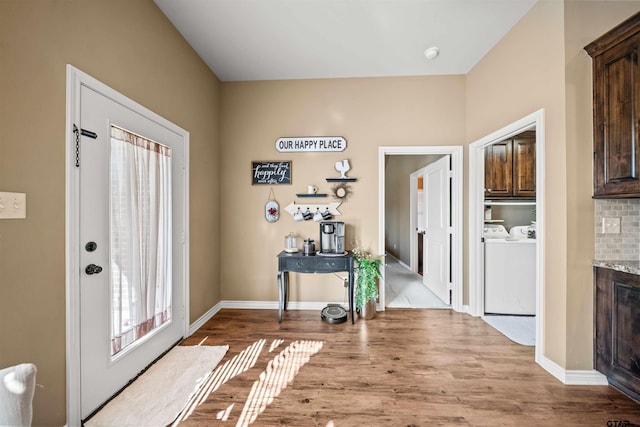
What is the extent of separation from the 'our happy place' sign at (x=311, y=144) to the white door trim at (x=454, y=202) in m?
0.53

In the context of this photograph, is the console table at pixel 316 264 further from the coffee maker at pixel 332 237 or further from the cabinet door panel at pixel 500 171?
the cabinet door panel at pixel 500 171

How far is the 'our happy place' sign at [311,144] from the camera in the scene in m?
3.20

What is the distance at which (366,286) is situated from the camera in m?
2.91

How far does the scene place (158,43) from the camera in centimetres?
215

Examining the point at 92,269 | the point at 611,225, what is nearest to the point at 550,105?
the point at 611,225

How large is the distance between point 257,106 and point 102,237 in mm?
Answer: 2345

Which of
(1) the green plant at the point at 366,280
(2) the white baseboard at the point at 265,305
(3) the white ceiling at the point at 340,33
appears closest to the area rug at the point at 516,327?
(1) the green plant at the point at 366,280

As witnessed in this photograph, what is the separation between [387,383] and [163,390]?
1.61 m

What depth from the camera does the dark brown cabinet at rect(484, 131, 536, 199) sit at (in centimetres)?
332

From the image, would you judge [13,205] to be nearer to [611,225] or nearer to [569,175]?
[569,175]

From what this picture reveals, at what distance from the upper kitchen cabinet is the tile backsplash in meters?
0.17

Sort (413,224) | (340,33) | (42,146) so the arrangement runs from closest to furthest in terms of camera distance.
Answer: (42,146) < (340,33) < (413,224)

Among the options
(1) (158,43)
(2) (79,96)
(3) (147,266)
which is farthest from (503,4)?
(3) (147,266)

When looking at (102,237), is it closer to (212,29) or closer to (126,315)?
(126,315)
